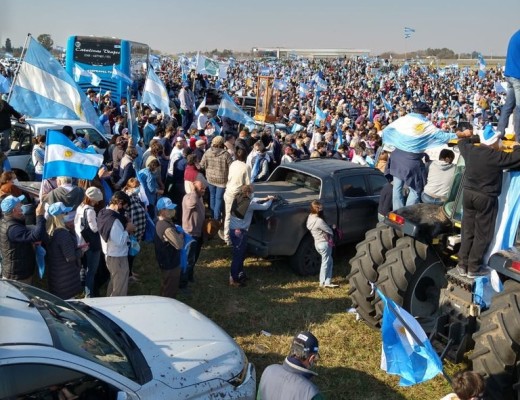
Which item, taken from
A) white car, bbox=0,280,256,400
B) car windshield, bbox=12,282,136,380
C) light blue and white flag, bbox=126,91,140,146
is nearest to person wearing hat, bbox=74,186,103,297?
white car, bbox=0,280,256,400

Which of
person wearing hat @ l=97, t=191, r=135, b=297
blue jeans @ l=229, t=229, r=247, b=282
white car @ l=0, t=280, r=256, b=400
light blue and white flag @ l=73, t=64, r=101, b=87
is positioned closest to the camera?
white car @ l=0, t=280, r=256, b=400

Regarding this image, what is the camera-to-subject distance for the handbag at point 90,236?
6754mm

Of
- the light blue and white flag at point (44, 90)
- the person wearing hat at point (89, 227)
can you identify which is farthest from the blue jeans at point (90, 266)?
the light blue and white flag at point (44, 90)

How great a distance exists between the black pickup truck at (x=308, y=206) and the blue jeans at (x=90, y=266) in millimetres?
2402

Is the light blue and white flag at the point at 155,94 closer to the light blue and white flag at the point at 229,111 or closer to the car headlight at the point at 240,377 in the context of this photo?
the light blue and white flag at the point at 229,111

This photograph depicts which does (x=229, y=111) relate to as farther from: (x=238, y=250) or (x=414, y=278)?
(x=414, y=278)

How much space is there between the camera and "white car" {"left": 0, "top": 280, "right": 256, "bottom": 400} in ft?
11.1

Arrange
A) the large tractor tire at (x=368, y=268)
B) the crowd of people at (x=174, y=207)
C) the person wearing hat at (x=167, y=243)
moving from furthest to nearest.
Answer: the person wearing hat at (x=167, y=243), the large tractor tire at (x=368, y=268), the crowd of people at (x=174, y=207)

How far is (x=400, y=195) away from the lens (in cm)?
820

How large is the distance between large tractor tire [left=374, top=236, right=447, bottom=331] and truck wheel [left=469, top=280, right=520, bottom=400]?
4.44 feet

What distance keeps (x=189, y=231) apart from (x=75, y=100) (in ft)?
11.7

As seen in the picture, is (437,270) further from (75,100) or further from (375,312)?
(75,100)

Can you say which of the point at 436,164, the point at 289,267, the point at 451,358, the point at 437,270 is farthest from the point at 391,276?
the point at 289,267

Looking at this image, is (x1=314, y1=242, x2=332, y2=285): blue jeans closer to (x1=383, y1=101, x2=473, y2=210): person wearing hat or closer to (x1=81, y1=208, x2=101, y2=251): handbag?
(x1=383, y1=101, x2=473, y2=210): person wearing hat
